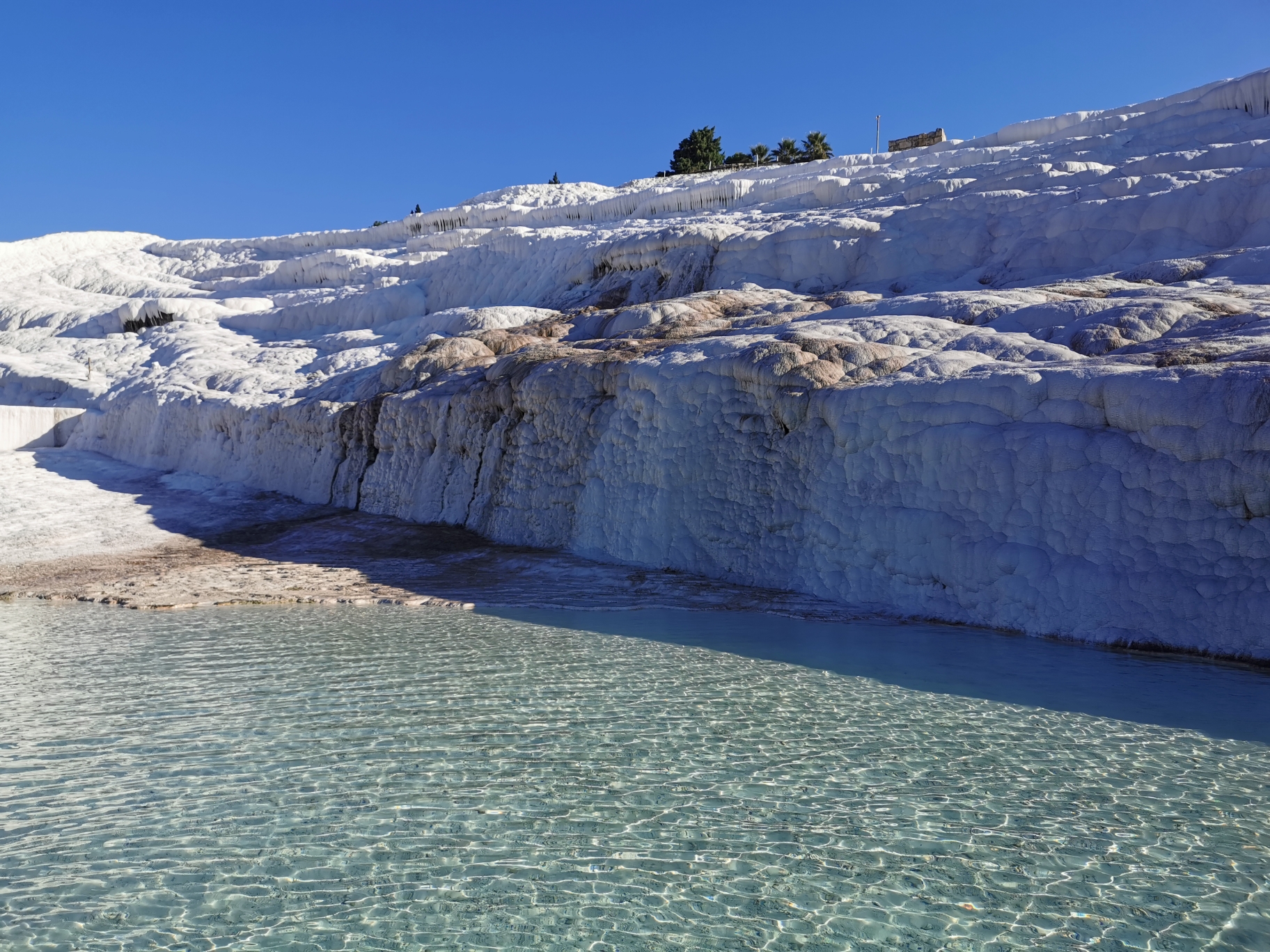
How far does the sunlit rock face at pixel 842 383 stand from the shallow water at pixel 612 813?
1628mm

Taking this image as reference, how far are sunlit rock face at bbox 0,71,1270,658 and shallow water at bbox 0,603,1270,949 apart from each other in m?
1.63

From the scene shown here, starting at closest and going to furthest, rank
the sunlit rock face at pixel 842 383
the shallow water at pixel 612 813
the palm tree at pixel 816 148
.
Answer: the shallow water at pixel 612 813 → the sunlit rock face at pixel 842 383 → the palm tree at pixel 816 148

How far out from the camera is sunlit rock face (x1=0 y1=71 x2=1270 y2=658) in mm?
7852

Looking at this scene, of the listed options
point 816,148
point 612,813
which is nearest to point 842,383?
point 612,813

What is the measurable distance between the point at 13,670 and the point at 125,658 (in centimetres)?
73

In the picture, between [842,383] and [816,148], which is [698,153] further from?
[842,383]

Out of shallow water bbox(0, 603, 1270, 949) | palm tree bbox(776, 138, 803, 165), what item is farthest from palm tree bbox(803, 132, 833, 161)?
shallow water bbox(0, 603, 1270, 949)

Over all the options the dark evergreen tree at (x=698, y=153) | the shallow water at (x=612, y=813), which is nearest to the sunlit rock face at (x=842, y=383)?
the shallow water at (x=612, y=813)

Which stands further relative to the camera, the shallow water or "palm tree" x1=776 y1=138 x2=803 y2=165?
"palm tree" x1=776 y1=138 x2=803 y2=165

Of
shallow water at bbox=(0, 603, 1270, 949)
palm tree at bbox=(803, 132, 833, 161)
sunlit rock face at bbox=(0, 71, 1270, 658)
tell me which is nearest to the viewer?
shallow water at bbox=(0, 603, 1270, 949)

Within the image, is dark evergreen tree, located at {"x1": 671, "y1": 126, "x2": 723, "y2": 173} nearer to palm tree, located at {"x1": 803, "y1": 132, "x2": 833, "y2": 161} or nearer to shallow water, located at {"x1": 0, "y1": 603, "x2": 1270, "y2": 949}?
palm tree, located at {"x1": 803, "y1": 132, "x2": 833, "y2": 161}

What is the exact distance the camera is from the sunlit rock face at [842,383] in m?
7.85

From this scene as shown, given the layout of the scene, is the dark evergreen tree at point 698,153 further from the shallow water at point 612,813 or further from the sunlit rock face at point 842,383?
the shallow water at point 612,813

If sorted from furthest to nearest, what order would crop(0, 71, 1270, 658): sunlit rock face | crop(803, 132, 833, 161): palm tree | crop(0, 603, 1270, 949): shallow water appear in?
crop(803, 132, 833, 161): palm tree, crop(0, 71, 1270, 658): sunlit rock face, crop(0, 603, 1270, 949): shallow water
